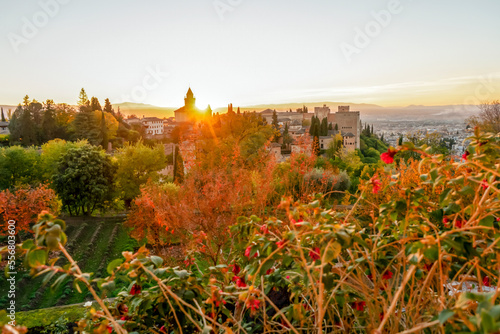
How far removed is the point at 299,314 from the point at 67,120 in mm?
37307

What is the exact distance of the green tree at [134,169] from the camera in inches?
553

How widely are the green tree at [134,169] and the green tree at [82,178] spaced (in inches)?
23.4

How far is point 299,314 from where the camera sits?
120 centimetres

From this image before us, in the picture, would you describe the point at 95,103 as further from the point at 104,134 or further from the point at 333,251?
the point at 333,251

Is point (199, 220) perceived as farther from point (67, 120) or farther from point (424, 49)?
point (67, 120)

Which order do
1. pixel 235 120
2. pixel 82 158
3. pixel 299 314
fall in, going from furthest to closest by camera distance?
pixel 235 120, pixel 82 158, pixel 299 314

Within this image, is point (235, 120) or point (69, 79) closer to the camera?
point (69, 79)

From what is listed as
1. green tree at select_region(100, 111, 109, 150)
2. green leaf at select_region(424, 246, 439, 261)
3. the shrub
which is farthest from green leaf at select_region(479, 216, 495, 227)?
green tree at select_region(100, 111, 109, 150)

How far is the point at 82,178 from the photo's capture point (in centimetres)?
1312

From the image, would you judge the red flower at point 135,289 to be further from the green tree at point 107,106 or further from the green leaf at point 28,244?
the green tree at point 107,106

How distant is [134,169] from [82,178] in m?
2.02

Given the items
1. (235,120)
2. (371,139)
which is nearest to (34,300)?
(235,120)

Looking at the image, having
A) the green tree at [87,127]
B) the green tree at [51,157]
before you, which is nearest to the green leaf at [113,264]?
the green tree at [51,157]

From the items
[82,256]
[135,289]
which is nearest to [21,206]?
[82,256]
